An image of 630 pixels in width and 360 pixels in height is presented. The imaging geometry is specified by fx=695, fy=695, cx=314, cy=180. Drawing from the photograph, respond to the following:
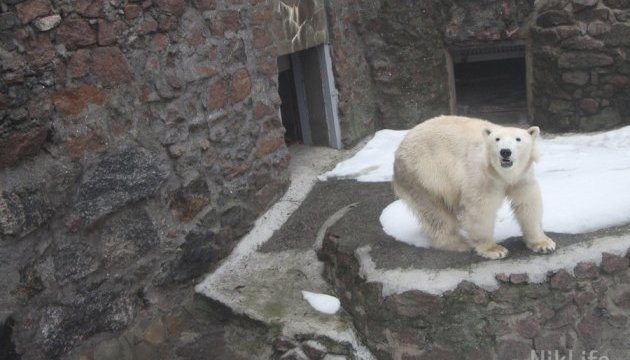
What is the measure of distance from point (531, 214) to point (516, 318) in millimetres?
609

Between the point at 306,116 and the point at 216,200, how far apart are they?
89.1 inches

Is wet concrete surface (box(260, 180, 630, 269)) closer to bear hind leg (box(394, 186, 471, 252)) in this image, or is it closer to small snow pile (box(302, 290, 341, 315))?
bear hind leg (box(394, 186, 471, 252))

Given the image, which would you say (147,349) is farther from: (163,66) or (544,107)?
(544,107)

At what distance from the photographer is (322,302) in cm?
466

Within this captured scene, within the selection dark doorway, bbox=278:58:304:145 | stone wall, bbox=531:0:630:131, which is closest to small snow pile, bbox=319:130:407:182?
dark doorway, bbox=278:58:304:145

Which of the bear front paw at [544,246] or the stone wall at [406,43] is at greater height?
the stone wall at [406,43]

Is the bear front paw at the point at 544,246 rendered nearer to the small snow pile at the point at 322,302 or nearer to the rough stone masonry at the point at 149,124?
the small snow pile at the point at 322,302

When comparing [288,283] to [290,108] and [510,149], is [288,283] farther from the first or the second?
[290,108]

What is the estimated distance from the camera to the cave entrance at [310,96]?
22.6 feet

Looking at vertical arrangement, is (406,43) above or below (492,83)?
above

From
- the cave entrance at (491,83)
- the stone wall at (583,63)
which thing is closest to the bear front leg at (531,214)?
the stone wall at (583,63)

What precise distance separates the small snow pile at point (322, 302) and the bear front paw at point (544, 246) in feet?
4.33

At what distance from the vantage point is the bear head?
12.0 ft

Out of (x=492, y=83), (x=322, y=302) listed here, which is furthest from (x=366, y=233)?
(x=492, y=83)
